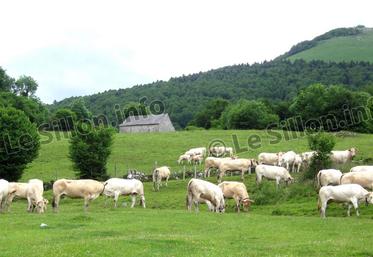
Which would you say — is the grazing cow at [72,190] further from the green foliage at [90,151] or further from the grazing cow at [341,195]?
the green foliage at [90,151]

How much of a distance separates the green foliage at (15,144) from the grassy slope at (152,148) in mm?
2185

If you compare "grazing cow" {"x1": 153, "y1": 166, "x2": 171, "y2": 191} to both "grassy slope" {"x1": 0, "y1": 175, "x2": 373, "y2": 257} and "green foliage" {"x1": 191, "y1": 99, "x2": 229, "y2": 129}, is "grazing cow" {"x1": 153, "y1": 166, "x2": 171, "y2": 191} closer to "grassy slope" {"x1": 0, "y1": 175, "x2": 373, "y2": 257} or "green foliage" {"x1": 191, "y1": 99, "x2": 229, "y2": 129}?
"grassy slope" {"x1": 0, "y1": 175, "x2": 373, "y2": 257}

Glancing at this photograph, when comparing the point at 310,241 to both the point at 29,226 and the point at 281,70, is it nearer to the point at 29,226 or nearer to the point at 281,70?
the point at 29,226

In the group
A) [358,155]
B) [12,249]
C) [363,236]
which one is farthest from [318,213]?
[358,155]

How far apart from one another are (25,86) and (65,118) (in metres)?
14.2

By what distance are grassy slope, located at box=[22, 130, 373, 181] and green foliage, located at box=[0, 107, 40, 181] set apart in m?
2.18

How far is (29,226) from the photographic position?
69.2ft

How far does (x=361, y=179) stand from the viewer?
99.8 feet

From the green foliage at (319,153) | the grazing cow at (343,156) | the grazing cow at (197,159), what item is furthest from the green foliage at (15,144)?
the grazing cow at (343,156)

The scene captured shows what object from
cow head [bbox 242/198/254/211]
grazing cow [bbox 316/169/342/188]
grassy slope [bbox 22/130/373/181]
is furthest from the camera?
grassy slope [bbox 22/130/373/181]

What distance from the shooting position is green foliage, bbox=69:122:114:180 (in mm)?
48969

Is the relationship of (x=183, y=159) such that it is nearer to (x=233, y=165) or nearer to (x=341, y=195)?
(x=233, y=165)

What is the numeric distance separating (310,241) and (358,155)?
117ft

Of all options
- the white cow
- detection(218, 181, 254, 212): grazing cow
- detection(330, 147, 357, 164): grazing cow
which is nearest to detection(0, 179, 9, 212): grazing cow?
detection(218, 181, 254, 212): grazing cow
